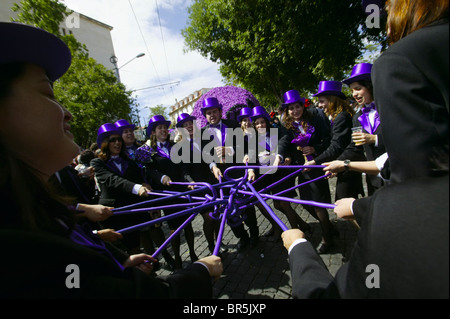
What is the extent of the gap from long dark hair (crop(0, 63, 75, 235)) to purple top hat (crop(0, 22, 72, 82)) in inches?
1.9

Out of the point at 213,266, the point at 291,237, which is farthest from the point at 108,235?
the point at 291,237

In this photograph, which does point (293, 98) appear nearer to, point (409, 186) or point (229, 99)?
point (409, 186)

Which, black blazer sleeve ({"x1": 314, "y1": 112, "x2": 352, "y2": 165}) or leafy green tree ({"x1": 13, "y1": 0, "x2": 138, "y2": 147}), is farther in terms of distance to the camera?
leafy green tree ({"x1": 13, "y1": 0, "x2": 138, "y2": 147})

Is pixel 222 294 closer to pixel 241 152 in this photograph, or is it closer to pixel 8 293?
pixel 241 152

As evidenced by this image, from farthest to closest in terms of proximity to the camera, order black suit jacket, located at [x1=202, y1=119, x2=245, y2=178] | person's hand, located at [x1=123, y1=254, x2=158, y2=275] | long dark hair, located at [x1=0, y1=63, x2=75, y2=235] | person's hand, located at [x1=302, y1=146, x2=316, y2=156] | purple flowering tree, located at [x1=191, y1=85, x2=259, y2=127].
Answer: purple flowering tree, located at [x1=191, y1=85, x2=259, y2=127] → black suit jacket, located at [x1=202, y1=119, x2=245, y2=178] → person's hand, located at [x1=302, y1=146, x2=316, y2=156] → person's hand, located at [x1=123, y1=254, x2=158, y2=275] → long dark hair, located at [x1=0, y1=63, x2=75, y2=235]

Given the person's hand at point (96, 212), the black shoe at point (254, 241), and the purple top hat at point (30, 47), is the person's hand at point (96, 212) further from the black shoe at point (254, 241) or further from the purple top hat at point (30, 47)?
the black shoe at point (254, 241)

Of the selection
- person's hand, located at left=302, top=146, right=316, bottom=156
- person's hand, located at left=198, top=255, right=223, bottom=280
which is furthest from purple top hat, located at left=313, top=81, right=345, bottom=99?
person's hand, located at left=198, top=255, right=223, bottom=280

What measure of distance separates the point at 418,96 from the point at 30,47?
1699mm

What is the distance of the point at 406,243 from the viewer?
0.60m

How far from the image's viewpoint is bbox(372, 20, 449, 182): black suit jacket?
2.38ft

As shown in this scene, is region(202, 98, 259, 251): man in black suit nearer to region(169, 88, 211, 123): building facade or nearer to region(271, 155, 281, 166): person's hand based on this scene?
region(271, 155, 281, 166): person's hand

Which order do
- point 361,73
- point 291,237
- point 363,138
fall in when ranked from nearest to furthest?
point 291,237, point 363,138, point 361,73

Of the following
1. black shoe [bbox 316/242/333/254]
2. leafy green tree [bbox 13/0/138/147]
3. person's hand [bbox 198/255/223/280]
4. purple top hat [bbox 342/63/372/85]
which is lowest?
black shoe [bbox 316/242/333/254]
